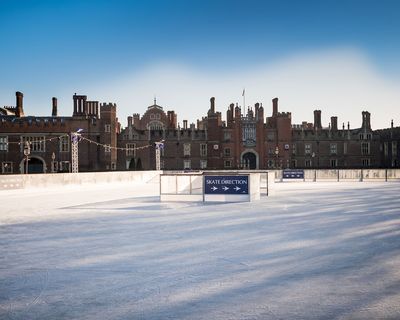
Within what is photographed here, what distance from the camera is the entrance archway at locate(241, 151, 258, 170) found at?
178 ft

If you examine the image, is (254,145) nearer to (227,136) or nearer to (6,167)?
(227,136)

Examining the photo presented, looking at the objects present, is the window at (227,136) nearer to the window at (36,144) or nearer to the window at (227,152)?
the window at (227,152)

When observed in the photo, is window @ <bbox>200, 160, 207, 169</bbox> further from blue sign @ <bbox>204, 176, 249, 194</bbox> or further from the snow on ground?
the snow on ground

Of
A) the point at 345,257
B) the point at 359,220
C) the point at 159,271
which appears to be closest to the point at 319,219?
the point at 359,220

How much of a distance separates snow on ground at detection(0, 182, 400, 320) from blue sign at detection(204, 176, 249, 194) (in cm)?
542

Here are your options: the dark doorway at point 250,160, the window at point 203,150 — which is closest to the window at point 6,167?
the window at point 203,150

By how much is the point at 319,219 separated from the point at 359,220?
1.09 m

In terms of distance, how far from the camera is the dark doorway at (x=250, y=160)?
5441 cm

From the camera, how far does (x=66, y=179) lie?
26078 millimetres

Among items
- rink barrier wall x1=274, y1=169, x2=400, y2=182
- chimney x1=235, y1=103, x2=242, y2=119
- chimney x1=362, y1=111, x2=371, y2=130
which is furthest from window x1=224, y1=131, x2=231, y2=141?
chimney x1=362, y1=111, x2=371, y2=130

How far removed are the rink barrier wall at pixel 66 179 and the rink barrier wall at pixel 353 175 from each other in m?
14.1

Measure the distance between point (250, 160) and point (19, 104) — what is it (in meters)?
33.6

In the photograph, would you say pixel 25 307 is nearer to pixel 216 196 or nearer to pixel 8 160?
pixel 216 196

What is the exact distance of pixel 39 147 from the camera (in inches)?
1825
